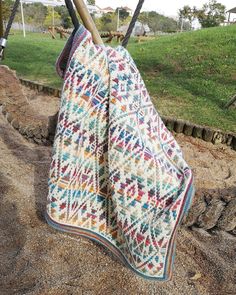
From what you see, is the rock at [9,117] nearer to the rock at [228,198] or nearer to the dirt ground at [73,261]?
the dirt ground at [73,261]

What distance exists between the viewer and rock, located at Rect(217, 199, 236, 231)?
175 cm

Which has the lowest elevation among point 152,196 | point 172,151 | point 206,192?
point 206,192

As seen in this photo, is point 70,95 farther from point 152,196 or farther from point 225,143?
point 225,143

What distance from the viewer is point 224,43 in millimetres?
7410

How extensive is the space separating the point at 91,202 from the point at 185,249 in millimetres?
738

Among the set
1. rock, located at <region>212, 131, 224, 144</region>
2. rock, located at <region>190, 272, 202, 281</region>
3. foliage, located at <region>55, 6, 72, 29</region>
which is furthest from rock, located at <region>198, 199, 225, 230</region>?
foliage, located at <region>55, 6, 72, 29</region>

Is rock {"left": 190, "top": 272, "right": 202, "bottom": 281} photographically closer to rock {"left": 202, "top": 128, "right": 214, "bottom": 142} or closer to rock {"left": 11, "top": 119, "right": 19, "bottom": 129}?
rock {"left": 202, "top": 128, "right": 214, "bottom": 142}

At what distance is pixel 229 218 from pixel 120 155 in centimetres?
96

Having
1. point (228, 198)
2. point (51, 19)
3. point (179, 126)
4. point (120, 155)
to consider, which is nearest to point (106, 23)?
point (51, 19)

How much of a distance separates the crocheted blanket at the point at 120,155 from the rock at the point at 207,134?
8.21ft

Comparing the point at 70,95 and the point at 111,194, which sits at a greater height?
the point at 70,95

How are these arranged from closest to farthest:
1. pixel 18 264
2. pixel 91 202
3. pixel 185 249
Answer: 1. pixel 91 202
2. pixel 18 264
3. pixel 185 249

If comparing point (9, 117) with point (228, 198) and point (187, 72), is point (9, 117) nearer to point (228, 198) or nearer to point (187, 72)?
point (228, 198)

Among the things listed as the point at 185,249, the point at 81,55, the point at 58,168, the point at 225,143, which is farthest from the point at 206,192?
the point at 225,143
